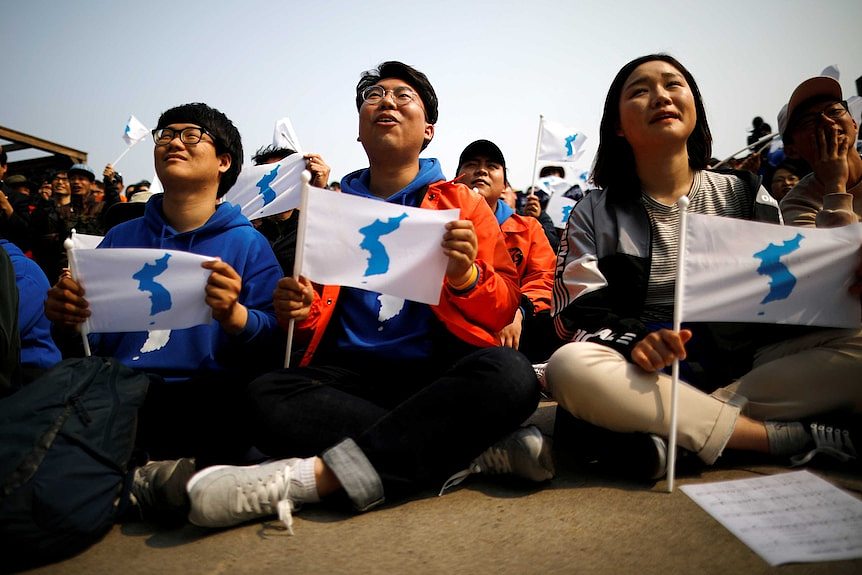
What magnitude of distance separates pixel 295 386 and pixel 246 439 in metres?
0.38

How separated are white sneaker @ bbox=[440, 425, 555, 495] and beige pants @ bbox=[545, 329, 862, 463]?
0.23 m

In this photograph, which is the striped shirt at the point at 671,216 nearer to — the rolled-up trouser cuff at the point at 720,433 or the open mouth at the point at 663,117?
the open mouth at the point at 663,117

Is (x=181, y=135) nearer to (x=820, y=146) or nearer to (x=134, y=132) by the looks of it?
(x=820, y=146)

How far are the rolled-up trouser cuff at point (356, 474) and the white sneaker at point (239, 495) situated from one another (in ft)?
0.55

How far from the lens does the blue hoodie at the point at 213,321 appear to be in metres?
2.51

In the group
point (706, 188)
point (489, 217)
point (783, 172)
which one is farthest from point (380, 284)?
point (783, 172)

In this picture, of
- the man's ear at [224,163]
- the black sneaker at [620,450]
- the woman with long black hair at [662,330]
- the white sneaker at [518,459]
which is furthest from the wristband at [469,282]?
the man's ear at [224,163]

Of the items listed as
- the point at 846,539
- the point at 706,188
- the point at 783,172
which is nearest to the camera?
the point at 846,539

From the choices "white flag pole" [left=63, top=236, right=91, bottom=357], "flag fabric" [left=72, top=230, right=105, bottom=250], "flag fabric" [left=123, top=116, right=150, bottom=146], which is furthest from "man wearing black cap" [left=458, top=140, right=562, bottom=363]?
"flag fabric" [left=123, top=116, right=150, bottom=146]

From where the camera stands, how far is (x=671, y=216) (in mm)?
2594

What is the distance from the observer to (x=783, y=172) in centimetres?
559

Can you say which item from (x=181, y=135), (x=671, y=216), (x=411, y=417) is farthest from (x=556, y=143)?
(x=411, y=417)

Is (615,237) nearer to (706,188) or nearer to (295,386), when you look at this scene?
(706,188)

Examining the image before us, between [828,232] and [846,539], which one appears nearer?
[846,539]
